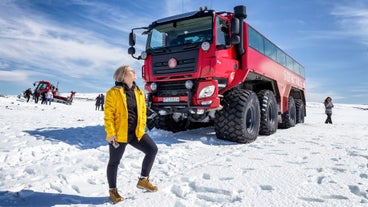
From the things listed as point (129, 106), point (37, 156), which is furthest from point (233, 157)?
point (37, 156)

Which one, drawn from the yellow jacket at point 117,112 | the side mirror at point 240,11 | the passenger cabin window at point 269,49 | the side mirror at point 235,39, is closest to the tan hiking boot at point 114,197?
the yellow jacket at point 117,112

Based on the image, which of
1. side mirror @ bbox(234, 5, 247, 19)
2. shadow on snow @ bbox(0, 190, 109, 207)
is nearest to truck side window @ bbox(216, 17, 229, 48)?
side mirror @ bbox(234, 5, 247, 19)

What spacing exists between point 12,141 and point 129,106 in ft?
15.4

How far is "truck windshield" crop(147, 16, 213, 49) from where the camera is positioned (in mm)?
6430

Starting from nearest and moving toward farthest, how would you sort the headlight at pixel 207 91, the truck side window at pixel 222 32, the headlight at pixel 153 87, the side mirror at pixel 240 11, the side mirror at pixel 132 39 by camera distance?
the side mirror at pixel 240 11 < the headlight at pixel 207 91 < the truck side window at pixel 222 32 < the headlight at pixel 153 87 < the side mirror at pixel 132 39

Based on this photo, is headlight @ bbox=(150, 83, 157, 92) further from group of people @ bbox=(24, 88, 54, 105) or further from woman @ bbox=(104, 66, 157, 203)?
group of people @ bbox=(24, 88, 54, 105)

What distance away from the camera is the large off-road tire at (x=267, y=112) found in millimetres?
7867

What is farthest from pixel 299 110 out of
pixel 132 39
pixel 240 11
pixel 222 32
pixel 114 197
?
pixel 114 197

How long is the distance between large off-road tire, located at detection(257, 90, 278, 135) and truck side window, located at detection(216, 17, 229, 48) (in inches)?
97.7

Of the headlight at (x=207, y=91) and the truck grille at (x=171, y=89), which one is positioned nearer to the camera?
the headlight at (x=207, y=91)

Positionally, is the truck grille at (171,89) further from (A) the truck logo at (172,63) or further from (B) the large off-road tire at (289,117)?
(B) the large off-road tire at (289,117)

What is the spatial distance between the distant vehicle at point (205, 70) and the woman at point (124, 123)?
295 cm

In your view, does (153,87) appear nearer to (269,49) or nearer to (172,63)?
(172,63)

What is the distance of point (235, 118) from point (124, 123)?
3.67 metres
